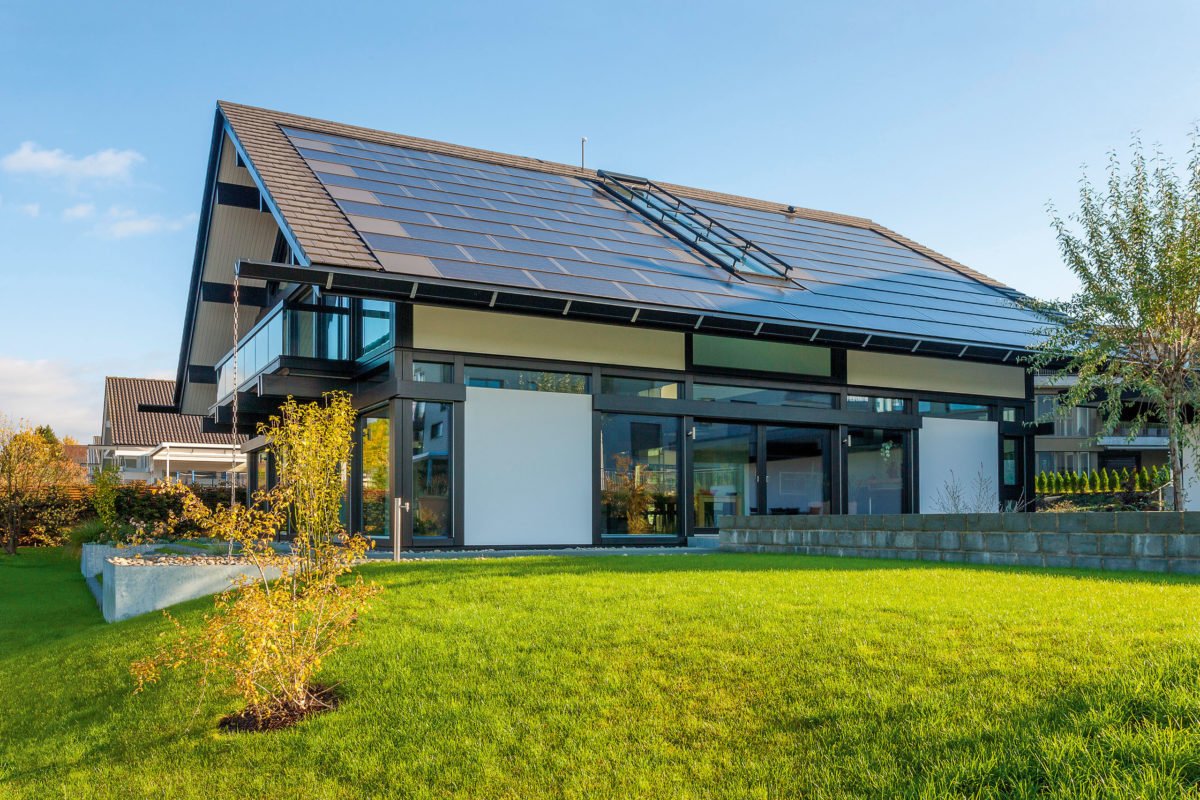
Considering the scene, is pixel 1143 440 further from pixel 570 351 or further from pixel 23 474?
pixel 23 474

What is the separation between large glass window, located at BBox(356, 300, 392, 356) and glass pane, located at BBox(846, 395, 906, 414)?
8202mm

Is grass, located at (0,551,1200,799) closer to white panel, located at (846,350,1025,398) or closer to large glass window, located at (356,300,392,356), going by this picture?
large glass window, located at (356,300,392,356)

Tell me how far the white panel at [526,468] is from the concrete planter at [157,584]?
13.0ft

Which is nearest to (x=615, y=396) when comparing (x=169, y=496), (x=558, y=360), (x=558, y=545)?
(x=558, y=360)

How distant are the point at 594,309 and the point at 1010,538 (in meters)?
6.69

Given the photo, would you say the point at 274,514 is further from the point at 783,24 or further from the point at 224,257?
the point at 224,257

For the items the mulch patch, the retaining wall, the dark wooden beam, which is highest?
the dark wooden beam

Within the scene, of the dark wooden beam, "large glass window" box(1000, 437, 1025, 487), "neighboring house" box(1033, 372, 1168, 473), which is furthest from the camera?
"neighboring house" box(1033, 372, 1168, 473)

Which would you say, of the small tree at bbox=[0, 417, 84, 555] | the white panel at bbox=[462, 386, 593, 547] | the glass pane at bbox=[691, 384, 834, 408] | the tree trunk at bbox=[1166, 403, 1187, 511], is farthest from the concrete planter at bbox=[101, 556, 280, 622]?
the small tree at bbox=[0, 417, 84, 555]

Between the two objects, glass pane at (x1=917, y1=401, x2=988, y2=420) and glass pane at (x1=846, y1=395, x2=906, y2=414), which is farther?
glass pane at (x1=917, y1=401, x2=988, y2=420)

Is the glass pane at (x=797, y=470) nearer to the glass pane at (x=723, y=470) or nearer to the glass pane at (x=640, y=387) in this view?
the glass pane at (x=723, y=470)

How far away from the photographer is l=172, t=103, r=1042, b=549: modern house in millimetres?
13961

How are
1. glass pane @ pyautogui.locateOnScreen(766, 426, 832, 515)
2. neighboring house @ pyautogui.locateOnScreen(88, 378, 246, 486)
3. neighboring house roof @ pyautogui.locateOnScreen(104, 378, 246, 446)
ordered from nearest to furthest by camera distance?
glass pane @ pyautogui.locateOnScreen(766, 426, 832, 515) → neighboring house @ pyautogui.locateOnScreen(88, 378, 246, 486) → neighboring house roof @ pyautogui.locateOnScreen(104, 378, 246, 446)

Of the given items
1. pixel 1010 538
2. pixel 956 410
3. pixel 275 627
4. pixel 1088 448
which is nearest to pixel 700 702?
pixel 275 627
